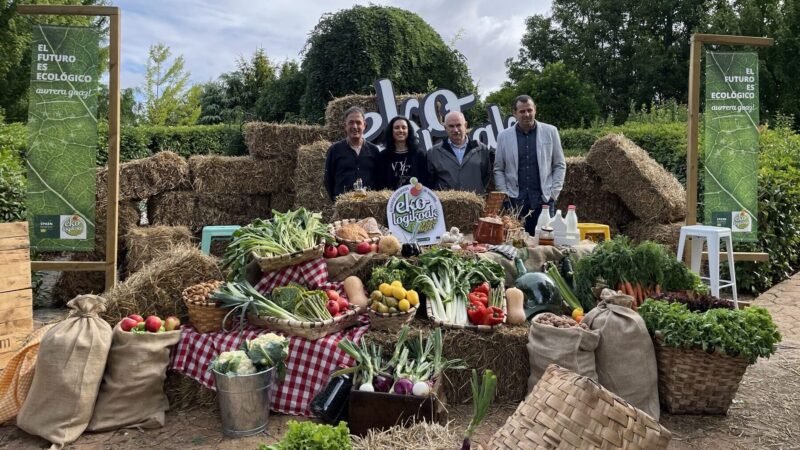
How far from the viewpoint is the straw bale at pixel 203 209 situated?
8.68 meters

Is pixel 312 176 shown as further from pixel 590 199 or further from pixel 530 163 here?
pixel 590 199

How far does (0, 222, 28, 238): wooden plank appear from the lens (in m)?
4.65

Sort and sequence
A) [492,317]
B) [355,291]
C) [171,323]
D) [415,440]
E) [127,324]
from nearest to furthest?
[415,440], [127,324], [171,323], [492,317], [355,291]

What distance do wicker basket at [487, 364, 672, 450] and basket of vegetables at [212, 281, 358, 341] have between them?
1.77m

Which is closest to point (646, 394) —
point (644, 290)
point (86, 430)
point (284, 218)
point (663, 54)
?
point (644, 290)

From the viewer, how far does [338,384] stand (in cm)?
362

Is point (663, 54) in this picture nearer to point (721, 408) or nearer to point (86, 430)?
point (721, 408)

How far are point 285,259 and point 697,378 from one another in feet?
9.52

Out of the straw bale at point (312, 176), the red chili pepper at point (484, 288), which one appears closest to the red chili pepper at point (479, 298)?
the red chili pepper at point (484, 288)

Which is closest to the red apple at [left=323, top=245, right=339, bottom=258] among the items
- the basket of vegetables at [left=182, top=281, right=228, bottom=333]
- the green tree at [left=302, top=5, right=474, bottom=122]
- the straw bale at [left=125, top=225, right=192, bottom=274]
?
the basket of vegetables at [left=182, top=281, right=228, bottom=333]

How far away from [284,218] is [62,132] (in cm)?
235

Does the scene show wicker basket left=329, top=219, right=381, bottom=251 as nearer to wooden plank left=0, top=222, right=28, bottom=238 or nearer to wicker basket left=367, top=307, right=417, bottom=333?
wicker basket left=367, top=307, right=417, bottom=333

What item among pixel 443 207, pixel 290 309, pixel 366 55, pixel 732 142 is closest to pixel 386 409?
pixel 290 309

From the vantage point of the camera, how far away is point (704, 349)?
12.4ft
